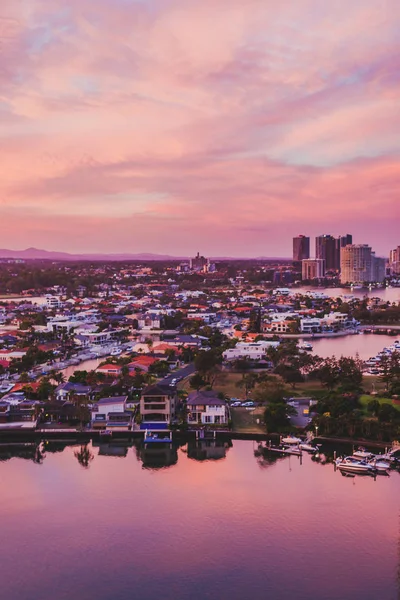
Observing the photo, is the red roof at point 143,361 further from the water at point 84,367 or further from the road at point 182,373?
the water at point 84,367

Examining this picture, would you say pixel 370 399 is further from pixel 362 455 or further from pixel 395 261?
pixel 395 261

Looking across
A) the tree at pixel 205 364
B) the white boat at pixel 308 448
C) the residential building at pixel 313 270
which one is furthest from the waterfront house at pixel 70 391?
the residential building at pixel 313 270

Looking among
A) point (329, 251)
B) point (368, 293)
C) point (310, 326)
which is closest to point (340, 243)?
point (329, 251)

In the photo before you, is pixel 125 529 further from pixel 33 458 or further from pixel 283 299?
pixel 283 299

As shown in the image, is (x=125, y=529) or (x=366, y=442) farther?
(x=366, y=442)

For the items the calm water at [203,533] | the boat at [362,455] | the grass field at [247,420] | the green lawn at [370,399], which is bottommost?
the calm water at [203,533]

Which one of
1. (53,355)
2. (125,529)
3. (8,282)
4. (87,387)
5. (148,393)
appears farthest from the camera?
(8,282)

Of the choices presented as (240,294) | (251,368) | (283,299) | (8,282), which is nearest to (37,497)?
(251,368)
